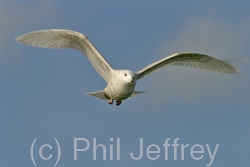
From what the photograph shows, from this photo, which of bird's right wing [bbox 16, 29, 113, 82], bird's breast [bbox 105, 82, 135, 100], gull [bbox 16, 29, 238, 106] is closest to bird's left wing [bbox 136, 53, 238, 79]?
gull [bbox 16, 29, 238, 106]

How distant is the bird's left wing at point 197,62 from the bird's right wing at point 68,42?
1815 mm

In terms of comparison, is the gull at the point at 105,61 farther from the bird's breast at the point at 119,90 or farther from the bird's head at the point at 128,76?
the bird's head at the point at 128,76

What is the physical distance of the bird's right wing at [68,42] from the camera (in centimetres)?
1873

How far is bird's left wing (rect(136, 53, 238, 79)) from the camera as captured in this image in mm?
19297

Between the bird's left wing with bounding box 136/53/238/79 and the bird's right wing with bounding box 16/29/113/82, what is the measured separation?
1815mm

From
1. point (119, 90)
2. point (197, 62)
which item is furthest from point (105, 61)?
point (197, 62)

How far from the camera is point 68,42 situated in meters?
19.6

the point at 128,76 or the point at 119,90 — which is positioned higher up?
the point at 128,76

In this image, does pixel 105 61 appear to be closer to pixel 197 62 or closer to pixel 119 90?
pixel 119 90

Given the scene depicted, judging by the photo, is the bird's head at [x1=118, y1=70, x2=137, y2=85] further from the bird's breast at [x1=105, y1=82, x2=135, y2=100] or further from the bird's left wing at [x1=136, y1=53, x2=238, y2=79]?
the bird's left wing at [x1=136, y1=53, x2=238, y2=79]

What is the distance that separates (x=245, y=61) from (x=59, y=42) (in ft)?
22.5

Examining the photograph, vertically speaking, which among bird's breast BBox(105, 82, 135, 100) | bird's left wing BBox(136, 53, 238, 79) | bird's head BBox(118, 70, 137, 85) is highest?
bird's left wing BBox(136, 53, 238, 79)

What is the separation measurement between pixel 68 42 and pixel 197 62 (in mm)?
4925

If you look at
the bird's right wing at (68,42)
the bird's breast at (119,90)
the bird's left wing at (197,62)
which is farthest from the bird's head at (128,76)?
the bird's left wing at (197,62)
